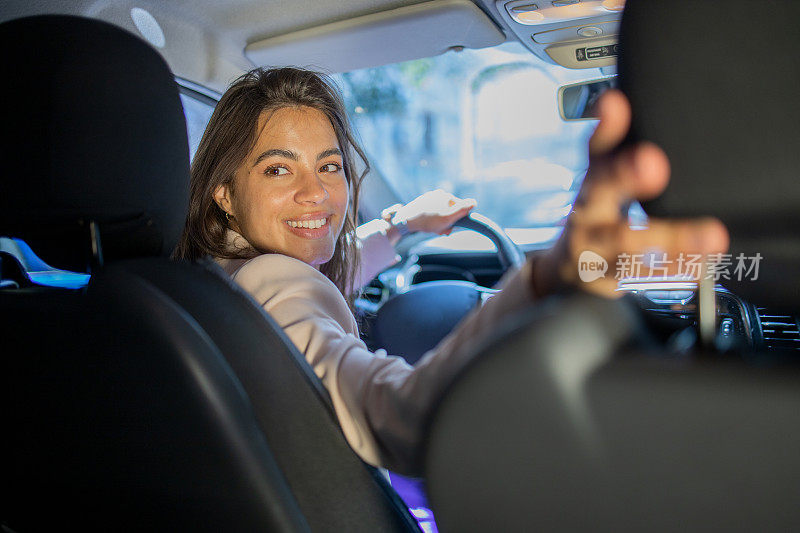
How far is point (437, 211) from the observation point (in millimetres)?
1991

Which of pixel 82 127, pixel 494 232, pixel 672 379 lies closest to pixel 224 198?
pixel 82 127

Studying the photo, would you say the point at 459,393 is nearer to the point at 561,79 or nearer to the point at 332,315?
the point at 332,315

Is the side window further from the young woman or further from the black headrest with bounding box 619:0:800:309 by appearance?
the black headrest with bounding box 619:0:800:309

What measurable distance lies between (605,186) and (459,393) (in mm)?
243

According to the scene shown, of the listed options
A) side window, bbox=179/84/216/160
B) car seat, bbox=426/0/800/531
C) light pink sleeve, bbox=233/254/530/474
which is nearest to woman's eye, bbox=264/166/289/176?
light pink sleeve, bbox=233/254/530/474

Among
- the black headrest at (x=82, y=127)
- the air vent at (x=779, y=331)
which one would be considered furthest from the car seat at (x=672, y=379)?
the air vent at (x=779, y=331)

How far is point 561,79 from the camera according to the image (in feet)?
8.84

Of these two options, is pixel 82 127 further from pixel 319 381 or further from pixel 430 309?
pixel 430 309

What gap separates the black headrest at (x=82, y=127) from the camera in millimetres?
880

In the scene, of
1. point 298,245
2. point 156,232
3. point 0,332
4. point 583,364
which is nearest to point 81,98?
point 156,232

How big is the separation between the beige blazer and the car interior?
4 centimetres

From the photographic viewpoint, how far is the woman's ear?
1442 millimetres

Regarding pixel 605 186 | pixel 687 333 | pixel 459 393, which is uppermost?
pixel 605 186

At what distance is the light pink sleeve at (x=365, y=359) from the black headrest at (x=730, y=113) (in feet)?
0.78
